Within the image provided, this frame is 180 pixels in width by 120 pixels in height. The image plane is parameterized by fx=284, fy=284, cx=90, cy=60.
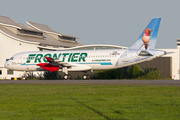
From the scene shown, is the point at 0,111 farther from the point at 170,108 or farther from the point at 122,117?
the point at 170,108

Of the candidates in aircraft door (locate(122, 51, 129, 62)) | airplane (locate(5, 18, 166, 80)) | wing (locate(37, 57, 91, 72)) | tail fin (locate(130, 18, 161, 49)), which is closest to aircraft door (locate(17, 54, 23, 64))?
airplane (locate(5, 18, 166, 80))

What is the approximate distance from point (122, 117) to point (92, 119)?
1015 mm

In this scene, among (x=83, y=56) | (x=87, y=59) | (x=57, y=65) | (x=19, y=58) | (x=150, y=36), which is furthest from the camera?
(x=19, y=58)

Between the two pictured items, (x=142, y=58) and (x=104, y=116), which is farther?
(x=142, y=58)

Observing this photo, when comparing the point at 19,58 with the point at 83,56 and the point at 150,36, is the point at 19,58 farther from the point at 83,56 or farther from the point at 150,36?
the point at 150,36

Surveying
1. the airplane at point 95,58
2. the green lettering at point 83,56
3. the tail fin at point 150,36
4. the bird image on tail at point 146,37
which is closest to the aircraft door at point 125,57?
the airplane at point 95,58

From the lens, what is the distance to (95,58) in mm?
37750

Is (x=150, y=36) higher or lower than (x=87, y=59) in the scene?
higher

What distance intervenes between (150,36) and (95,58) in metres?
7.68

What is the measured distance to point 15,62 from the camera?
42.4 metres

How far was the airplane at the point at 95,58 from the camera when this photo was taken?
3569cm

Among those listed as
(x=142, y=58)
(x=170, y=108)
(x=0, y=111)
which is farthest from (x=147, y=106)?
(x=142, y=58)

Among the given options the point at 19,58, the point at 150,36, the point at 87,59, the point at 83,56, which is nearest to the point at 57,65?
the point at 83,56

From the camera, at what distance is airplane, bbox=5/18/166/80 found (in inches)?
1405
